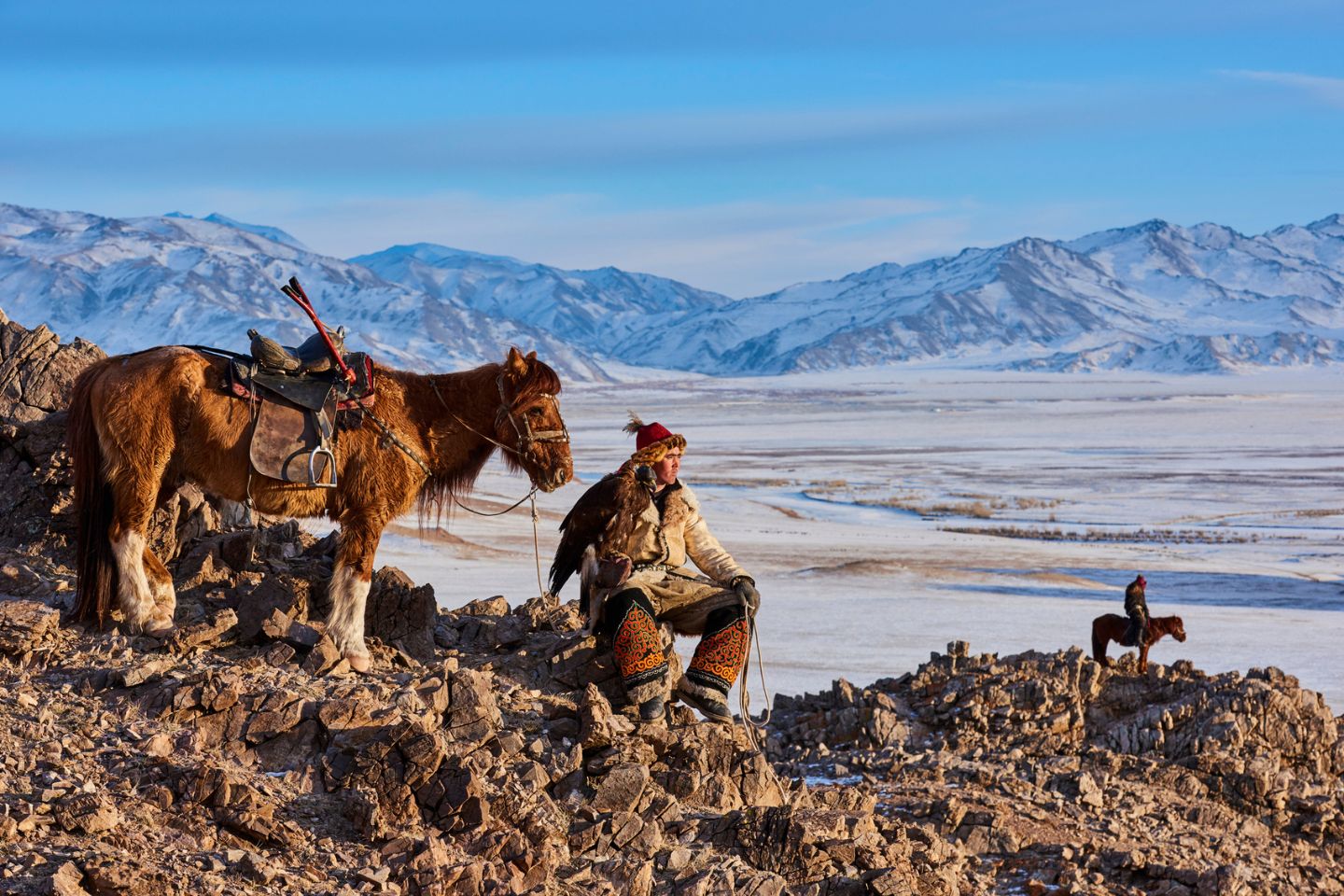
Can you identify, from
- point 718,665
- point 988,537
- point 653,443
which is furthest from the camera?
point 988,537

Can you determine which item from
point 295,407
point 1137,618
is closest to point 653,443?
point 295,407

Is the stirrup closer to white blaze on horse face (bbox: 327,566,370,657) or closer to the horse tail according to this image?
white blaze on horse face (bbox: 327,566,370,657)

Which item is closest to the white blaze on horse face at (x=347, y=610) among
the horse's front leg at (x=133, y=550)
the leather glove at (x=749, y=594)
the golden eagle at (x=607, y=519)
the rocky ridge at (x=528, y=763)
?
the rocky ridge at (x=528, y=763)

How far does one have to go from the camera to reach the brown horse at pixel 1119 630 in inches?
393

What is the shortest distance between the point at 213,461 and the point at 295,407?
18.8 inches

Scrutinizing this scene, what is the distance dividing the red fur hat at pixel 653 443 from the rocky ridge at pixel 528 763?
3.42 feet

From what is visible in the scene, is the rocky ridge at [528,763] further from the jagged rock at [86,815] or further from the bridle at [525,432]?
the bridle at [525,432]

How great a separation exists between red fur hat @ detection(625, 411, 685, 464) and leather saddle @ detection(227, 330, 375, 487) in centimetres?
138

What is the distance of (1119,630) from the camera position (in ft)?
34.3

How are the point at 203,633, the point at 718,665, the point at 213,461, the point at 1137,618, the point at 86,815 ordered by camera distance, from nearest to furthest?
the point at 86,815 → the point at 203,633 → the point at 213,461 → the point at 718,665 → the point at 1137,618

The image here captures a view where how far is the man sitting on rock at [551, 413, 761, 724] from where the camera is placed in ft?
21.9

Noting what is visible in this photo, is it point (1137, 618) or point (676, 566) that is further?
point (1137, 618)

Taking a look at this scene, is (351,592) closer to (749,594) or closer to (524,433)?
(524,433)

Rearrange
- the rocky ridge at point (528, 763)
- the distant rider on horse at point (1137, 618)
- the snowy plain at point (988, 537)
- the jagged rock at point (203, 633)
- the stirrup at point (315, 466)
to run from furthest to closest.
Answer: the snowy plain at point (988, 537), the distant rider on horse at point (1137, 618), the stirrup at point (315, 466), the jagged rock at point (203, 633), the rocky ridge at point (528, 763)
